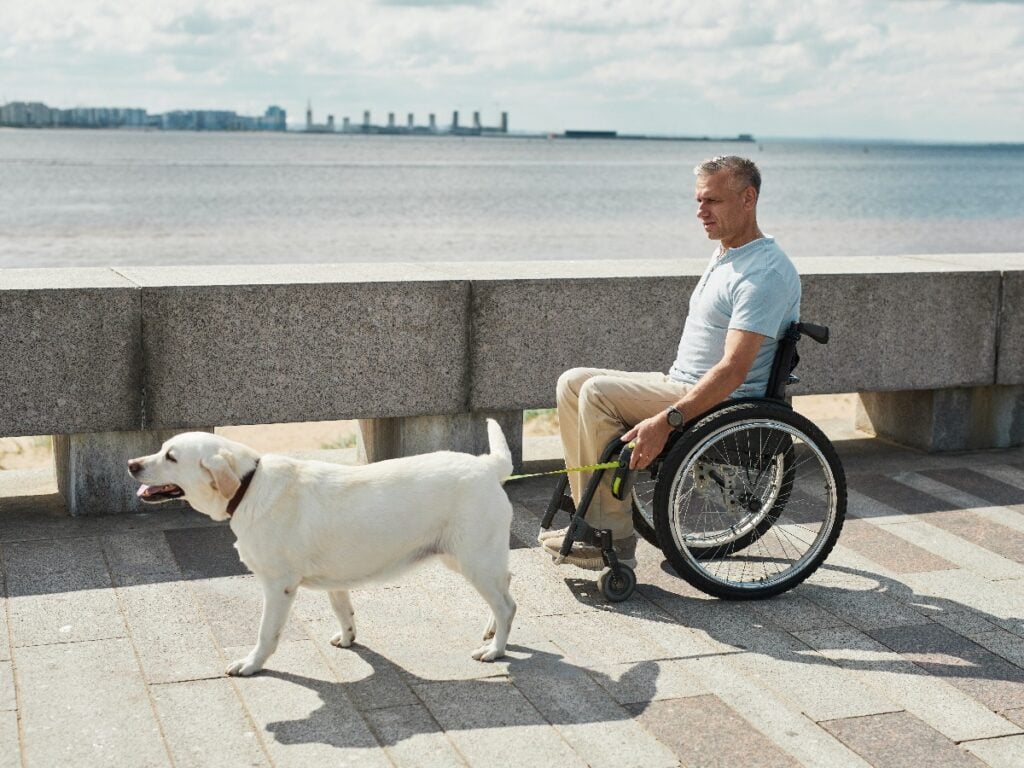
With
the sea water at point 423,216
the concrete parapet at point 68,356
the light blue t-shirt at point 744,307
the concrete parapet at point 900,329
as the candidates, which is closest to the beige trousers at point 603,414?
the light blue t-shirt at point 744,307

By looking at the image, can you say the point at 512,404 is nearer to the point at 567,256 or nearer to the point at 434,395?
the point at 434,395

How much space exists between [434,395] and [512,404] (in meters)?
0.43

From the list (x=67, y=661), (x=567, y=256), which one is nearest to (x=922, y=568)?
(x=67, y=661)

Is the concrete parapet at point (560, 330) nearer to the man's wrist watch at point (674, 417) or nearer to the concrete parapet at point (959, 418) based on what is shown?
the concrete parapet at point (959, 418)

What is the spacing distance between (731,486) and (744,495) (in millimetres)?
96

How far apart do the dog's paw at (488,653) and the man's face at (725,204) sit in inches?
72.7

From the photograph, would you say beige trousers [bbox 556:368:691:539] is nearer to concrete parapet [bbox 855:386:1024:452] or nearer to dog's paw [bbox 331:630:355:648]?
dog's paw [bbox 331:630:355:648]

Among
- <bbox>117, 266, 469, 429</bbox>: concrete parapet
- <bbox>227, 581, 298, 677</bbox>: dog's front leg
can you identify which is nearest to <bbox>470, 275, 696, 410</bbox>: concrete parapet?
<bbox>117, 266, 469, 429</bbox>: concrete parapet

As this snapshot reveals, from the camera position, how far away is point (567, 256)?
119 feet

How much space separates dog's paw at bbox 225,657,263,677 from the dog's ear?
2.01 feet

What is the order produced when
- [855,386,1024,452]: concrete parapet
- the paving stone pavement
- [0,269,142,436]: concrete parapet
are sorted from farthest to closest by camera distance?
[855,386,1024,452]: concrete parapet → [0,269,142,436]: concrete parapet → the paving stone pavement

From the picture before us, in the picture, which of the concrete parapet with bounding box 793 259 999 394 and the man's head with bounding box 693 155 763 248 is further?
the concrete parapet with bounding box 793 259 999 394

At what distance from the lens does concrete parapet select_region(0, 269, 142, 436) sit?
6184mm

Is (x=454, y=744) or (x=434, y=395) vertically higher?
(x=434, y=395)
